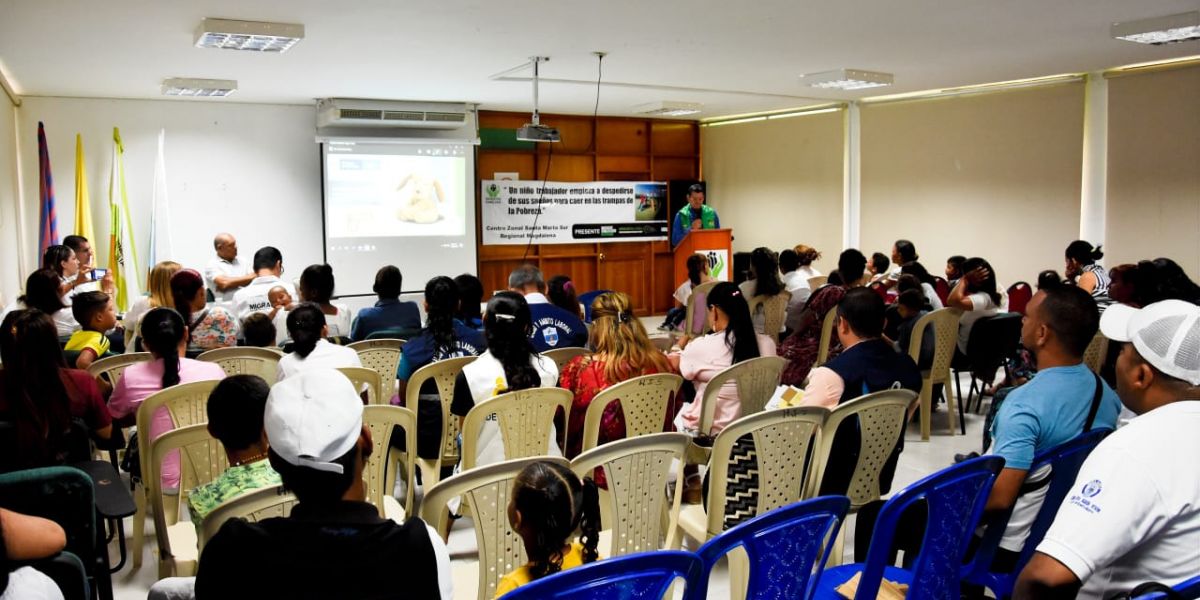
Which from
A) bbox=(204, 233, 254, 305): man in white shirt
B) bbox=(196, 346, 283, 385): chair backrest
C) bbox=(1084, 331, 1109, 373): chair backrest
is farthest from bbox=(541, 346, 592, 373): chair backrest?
bbox=(204, 233, 254, 305): man in white shirt

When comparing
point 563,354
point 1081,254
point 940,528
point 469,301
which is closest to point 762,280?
point 1081,254

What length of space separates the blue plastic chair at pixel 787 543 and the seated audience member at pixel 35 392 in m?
2.49

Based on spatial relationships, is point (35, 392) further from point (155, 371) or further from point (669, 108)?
point (669, 108)

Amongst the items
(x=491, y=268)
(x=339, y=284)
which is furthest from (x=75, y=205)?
(x=491, y=268)

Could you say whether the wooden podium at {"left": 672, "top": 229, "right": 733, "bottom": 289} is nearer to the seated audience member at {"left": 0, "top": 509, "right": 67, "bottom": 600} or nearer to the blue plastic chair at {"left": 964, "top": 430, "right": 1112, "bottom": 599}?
the blue plastic chair at {"left": 964, "top": 430, "right": 1112, "bottom": 599}

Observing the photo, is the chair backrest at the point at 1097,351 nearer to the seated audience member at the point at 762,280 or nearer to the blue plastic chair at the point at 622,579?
the seated audience member at the point at 762,280

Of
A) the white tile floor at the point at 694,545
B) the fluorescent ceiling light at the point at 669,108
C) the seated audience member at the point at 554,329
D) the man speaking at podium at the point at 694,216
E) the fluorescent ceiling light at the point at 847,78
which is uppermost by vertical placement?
the fluorescent ceiling light at the point at 669,108

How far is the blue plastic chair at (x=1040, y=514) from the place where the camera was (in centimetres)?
237

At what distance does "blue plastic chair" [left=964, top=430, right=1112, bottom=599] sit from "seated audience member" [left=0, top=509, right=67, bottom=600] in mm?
2404

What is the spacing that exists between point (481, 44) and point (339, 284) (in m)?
4.59

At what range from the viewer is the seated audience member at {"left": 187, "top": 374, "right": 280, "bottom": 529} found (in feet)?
7.02

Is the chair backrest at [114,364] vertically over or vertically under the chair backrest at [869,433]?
over

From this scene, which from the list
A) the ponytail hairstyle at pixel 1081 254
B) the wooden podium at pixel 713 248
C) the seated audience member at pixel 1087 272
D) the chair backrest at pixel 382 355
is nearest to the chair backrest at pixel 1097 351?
the seated audience member at pixel 1087 272

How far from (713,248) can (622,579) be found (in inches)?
376
